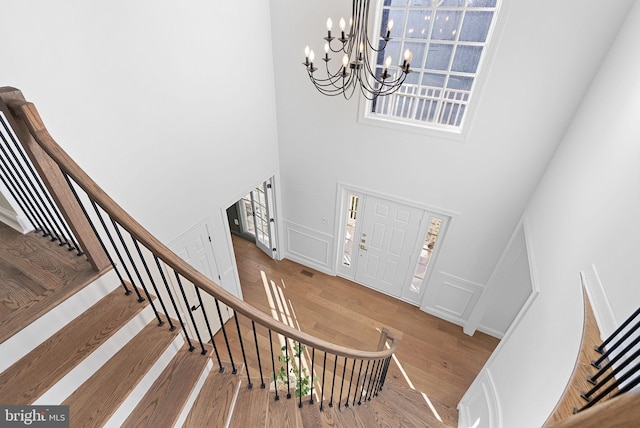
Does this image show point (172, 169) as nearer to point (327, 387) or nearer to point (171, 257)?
point (171, 257)

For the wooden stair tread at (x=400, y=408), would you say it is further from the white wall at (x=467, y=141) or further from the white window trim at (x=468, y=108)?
the white window trim at (x=468, y=108)

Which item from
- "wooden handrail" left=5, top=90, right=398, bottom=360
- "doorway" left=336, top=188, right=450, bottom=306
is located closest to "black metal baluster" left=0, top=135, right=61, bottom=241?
"wooden handrail" left=5, top=90, right=398, bottom=360

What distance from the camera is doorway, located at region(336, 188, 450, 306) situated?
4121mm

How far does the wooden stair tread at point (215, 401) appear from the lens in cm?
167

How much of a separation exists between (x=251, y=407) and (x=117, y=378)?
789mm

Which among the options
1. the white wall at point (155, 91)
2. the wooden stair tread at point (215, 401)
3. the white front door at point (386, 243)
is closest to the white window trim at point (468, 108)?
the white front door at point (386, 243)

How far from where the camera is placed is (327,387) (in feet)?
12.0

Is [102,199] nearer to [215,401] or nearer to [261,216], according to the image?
[215,401]

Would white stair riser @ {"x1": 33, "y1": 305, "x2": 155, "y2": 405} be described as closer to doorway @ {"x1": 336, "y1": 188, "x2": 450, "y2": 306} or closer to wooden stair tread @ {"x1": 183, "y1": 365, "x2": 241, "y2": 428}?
wooden stair tread @ {"x1": 183, "y1": 365, "x2": 241, "y2": 428}

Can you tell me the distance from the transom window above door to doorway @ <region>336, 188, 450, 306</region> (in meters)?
1.17

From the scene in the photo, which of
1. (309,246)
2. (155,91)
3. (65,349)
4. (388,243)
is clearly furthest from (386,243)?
(65,349)

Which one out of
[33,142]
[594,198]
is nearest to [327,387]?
[594,198]

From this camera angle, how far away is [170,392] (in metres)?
1.65

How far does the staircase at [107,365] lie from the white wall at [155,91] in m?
0.88
